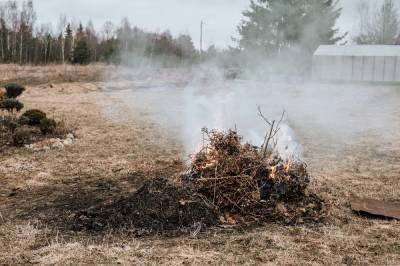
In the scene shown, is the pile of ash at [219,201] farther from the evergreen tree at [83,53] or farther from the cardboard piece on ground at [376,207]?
the evergreen tree at [83,53]

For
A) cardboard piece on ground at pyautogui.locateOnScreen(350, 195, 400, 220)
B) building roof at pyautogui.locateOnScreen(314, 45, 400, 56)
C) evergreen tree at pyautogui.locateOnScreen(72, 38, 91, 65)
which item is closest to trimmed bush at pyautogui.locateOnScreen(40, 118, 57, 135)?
cardboard piece on ground at pyautogui.locateOnScreen(350, 195, 400, 220)

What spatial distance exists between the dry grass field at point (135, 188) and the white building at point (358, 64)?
48.6 feet

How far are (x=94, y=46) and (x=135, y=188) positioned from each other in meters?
19.1

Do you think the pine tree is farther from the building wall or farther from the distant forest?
the building wall

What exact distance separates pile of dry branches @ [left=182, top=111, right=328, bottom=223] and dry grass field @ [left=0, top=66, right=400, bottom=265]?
482 millimetres

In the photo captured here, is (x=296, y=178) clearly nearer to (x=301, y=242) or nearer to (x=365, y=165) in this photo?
(x=301, y=242)

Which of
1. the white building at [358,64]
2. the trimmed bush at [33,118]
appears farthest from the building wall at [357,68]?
the trimmed bush at [33,118]

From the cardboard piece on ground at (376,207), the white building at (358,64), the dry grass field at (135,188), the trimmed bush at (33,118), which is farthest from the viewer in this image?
the white building at (358,64)

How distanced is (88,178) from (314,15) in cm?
1234

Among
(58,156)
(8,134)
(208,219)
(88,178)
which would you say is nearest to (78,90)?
(8,134)

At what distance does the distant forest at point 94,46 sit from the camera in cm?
1388

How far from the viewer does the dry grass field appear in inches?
200

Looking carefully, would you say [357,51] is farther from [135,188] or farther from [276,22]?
[135,188]

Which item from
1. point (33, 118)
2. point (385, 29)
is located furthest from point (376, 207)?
point (385, 29)
